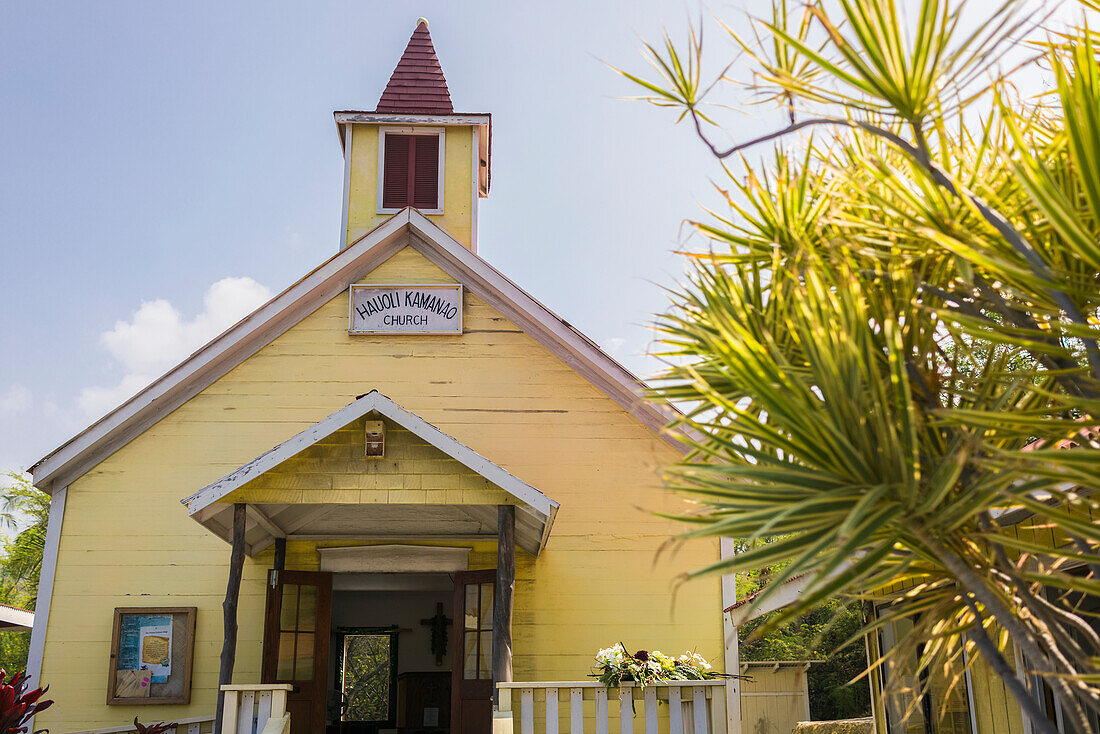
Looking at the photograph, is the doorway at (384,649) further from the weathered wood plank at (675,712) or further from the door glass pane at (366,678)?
the weathered wood plank at (675,712)

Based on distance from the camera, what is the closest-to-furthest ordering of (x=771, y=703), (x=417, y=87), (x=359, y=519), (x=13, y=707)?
1. (x=13, y=707)
2. (x=359, y=519)
3. (x=417, y=87)
4. (x=771, y=703)

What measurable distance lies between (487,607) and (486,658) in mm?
473

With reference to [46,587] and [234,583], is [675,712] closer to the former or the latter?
[234,583]

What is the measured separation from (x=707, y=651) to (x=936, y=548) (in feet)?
22.7

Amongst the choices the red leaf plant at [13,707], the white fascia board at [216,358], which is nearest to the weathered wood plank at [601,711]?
the red leaf plant at [13,707]

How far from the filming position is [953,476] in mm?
2521

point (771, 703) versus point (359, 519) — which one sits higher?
point (359, 519)

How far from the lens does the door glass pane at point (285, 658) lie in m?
8.95

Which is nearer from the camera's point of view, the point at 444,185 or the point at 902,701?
the point at 902,701

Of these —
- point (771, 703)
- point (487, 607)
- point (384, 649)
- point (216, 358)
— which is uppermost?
point (216, 358)

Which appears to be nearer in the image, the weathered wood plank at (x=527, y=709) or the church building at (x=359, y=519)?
the weathered wood plank at (x=527, y=709)

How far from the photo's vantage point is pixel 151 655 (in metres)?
9.14

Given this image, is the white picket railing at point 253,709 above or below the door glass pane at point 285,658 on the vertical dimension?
below

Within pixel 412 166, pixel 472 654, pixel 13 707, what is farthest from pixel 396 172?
pixel 13 707
